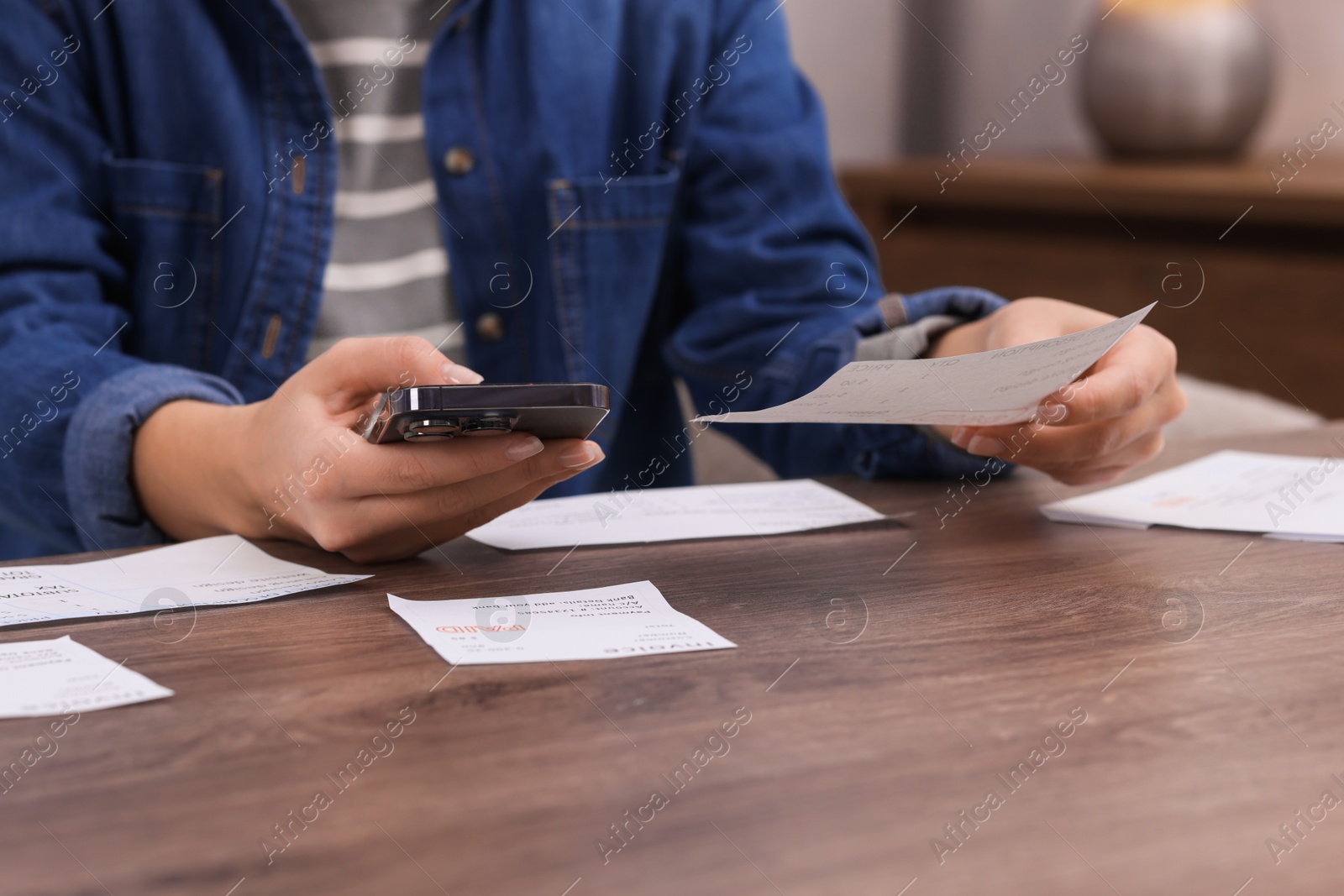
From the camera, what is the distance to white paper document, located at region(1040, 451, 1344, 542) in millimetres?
678

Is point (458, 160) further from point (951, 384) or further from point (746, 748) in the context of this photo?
point (746, 748)

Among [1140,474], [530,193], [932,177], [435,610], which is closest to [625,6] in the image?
[530,193]

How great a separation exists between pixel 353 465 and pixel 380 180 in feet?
1.67

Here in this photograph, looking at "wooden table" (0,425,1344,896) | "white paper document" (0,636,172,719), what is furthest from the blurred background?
"white paper document" (0,636,172,719)

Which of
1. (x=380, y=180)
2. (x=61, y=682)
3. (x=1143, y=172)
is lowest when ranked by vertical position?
(x=1143, y=172)

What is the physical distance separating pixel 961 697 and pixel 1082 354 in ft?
0.71

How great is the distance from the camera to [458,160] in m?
0.97

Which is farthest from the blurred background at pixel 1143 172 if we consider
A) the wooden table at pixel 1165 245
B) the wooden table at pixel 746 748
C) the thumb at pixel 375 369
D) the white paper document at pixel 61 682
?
the white paper document at pixel 61 682

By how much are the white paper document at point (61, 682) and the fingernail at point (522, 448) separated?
0.58ft

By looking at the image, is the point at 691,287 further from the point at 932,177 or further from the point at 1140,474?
the point at 932,177

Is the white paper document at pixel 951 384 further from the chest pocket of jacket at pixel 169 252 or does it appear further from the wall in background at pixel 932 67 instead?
the wall in background at pixel 932 67

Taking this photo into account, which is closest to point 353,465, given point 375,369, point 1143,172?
point 375,369

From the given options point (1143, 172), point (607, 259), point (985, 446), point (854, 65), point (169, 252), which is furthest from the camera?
point (854, 65)

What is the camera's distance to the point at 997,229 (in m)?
2.39
